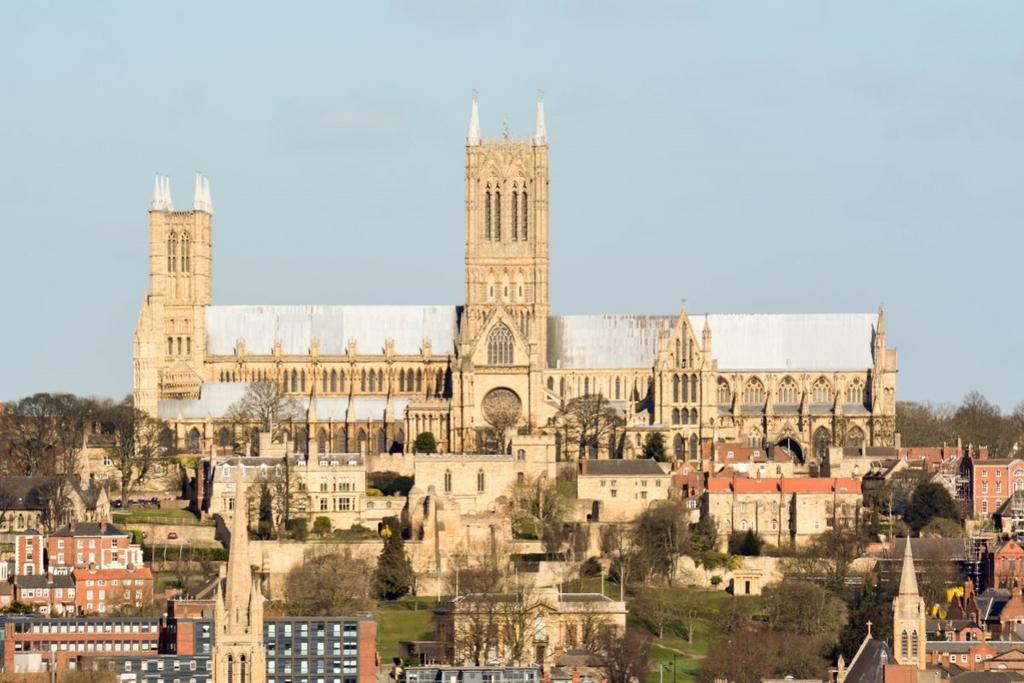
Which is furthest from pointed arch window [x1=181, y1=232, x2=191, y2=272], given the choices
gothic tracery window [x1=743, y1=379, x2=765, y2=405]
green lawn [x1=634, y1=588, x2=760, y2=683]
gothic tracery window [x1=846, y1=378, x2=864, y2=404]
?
green lawn [x1=634, y1=588, x2=760, y2=683]

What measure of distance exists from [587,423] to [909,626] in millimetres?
34183

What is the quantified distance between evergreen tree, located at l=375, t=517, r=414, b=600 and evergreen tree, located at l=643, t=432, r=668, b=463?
17839 millimetres

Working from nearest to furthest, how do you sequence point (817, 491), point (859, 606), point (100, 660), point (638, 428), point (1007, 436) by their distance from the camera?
point (100, 660), point (859, 606), point (817, 491), point (638, 428), point (1007, 436)

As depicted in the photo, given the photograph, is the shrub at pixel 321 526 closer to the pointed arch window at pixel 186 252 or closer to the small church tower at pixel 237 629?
the pointed arch window at pixel 186 252

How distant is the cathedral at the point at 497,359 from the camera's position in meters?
124

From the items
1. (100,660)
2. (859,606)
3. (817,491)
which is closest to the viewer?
(100,660)

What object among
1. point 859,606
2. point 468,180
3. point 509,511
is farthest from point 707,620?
point 468,180

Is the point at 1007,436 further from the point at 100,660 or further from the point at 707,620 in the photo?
the point at 100,660

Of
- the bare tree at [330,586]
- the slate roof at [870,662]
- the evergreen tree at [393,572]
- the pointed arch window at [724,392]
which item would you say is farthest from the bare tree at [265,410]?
the slate roof at [870,662]

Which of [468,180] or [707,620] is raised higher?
[468,180]

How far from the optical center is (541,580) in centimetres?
10169

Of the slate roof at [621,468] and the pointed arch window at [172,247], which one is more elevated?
the pointed arch window at [172,247]

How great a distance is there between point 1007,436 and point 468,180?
74.0 ft

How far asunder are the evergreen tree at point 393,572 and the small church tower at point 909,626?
17946mm
